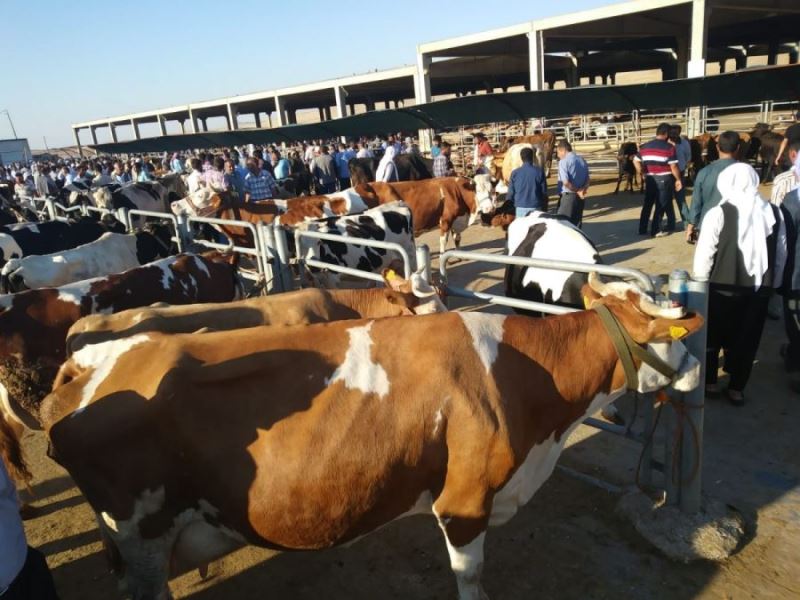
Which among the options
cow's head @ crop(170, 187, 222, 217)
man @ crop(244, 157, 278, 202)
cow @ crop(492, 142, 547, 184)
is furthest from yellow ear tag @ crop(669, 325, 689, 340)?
man @ crop(244, 157, 278, 202)

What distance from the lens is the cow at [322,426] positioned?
229 centimetres

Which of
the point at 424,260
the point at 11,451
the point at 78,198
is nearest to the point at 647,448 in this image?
the point at 424,260

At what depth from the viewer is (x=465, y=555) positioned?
258 centimetres

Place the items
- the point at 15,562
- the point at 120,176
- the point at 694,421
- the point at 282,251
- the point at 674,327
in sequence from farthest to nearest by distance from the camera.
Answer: the point at 120,176
the point at 282,251
the point at 694,421
the point at 674,327
the point at 15,562

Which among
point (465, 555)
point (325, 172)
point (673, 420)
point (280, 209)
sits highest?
point (325, 172)

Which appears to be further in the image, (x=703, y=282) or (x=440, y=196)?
(x=440, y=196)

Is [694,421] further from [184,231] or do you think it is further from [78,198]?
[78,198]

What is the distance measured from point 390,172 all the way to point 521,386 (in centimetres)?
1209

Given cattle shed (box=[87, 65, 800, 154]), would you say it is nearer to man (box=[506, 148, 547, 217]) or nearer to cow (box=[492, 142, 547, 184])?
cow (box=[492, 142, 547, 184])

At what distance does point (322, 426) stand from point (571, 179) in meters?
7.65

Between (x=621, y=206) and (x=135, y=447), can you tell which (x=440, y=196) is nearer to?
(x=621, y=206)

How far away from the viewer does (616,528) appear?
→ 11.1 ft

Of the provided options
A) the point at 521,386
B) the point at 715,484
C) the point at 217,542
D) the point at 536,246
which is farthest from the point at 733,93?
the point at 217,542

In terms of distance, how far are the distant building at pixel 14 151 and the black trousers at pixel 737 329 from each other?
55.0 metres
